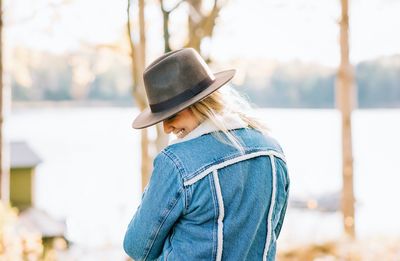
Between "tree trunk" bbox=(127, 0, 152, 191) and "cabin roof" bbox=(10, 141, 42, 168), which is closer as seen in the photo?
"tree trunk" bbox=(127, 0, 152, 191)

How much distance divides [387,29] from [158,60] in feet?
26.7

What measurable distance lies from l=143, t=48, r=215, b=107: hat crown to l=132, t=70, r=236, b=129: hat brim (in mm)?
33

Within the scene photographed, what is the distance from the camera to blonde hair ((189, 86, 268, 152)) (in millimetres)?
1423

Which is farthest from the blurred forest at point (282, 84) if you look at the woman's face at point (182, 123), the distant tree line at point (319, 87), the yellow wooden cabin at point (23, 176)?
the woman's face at point (182, 123)

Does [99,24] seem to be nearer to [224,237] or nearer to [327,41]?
[327,41]

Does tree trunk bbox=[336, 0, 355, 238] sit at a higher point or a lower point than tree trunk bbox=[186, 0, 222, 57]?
lower

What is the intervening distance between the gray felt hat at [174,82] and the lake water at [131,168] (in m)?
0.21

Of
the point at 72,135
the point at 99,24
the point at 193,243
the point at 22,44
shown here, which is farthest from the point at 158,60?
the point at 72,135

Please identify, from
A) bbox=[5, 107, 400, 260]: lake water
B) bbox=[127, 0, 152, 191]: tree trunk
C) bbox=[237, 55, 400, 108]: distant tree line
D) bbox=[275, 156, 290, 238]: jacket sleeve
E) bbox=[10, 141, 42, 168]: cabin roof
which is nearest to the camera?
bbox=[275, 156, 290, 238]: jacket sleeve

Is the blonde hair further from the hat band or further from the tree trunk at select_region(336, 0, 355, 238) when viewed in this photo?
the tree trunk at select_region(336, 0, 355, 238)

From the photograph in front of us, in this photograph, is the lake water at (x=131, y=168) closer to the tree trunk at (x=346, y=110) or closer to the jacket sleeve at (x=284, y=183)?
the jacket sleeve at (x=284, y=183)

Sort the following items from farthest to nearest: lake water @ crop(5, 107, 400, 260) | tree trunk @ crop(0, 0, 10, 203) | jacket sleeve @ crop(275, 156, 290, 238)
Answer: lake water @ crop(5, 107, 400, 260) → tree trunk @ crop(0, 0, 10, 203) → jacket sleeve @ crop(275, 156, 290, 238)

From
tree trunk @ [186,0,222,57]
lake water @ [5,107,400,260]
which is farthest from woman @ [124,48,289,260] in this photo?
tree trunk @ [186,0,222,57]

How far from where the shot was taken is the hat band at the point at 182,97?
1.46 m
